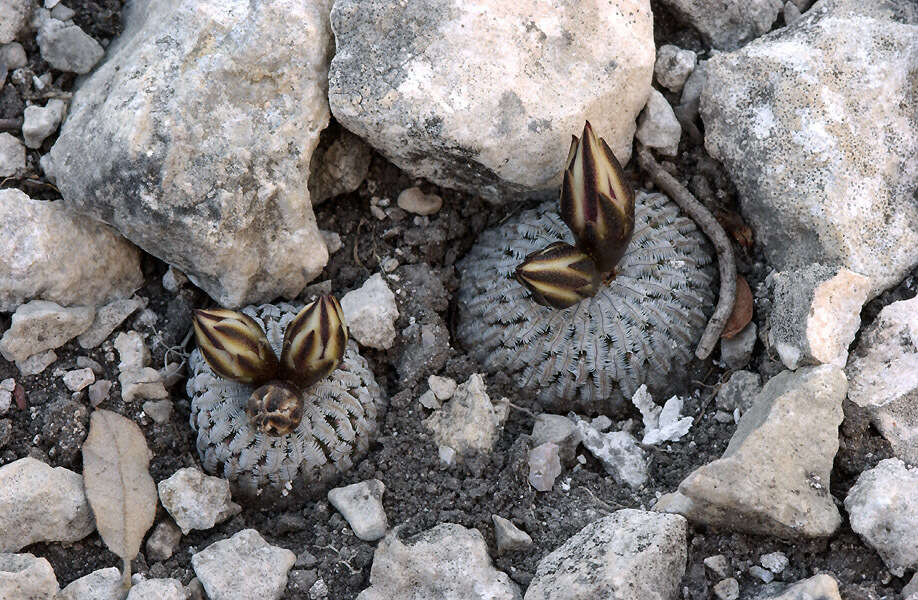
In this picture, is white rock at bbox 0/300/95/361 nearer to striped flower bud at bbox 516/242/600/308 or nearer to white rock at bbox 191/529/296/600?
white rock at bbox 191/529/296/600

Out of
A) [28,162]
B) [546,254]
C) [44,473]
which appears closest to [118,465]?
[44,473]

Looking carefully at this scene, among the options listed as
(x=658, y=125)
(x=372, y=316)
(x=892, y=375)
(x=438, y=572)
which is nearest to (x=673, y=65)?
(x=658, y=125)

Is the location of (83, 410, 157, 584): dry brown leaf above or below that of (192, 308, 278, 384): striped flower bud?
below

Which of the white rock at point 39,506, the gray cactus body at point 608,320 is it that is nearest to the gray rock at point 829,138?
the gray cactus body at point 608,320

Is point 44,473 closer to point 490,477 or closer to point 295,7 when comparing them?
point 490,477

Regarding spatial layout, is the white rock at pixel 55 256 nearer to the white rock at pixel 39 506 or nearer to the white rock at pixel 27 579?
the white rock at pixel 39 506

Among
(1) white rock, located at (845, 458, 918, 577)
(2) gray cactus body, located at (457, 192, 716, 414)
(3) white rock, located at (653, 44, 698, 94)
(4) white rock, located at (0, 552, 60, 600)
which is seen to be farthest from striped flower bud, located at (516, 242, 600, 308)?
(4) white rock, located at (0, 552, 60, 600)
